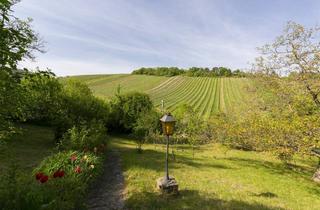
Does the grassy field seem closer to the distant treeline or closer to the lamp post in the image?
the distant treeline

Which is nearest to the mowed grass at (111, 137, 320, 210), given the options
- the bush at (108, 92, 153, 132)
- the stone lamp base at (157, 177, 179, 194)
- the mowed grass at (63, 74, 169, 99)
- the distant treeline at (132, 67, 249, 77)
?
the stone lamp base at (157, 177, 179, 194)

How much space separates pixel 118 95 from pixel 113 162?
63.6 ft

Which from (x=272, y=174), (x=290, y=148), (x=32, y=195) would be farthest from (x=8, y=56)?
(x=272, y=174)

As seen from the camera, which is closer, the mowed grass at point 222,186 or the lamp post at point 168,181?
the mowed grass at point 222,186

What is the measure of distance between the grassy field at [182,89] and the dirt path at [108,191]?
101ft

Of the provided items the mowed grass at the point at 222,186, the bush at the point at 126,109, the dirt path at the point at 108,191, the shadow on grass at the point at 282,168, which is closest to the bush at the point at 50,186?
the dirt path at the point at 108,191

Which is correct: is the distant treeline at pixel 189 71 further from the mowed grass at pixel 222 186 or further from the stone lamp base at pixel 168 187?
the stone lamp base at pixel 168 187

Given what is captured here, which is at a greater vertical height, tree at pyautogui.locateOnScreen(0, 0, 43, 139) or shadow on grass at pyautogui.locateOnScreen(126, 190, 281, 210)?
tree at pyautogui.locateOnScreen(0, 0, 43, 139)

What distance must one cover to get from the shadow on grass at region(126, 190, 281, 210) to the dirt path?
47cm

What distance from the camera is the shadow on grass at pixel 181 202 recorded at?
8.16 meters

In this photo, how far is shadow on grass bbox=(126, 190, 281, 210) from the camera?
8.16 m

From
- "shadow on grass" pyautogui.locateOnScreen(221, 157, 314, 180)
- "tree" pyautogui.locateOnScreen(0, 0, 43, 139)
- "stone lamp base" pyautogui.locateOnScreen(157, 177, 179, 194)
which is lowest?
"shadow on grass" pyautogui.locateOnScreen(221, 157, 314, 180)

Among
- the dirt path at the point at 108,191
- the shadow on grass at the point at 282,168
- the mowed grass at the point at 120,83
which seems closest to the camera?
the dirt path at the point at 108,191

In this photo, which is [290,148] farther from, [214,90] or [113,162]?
[214,90]
